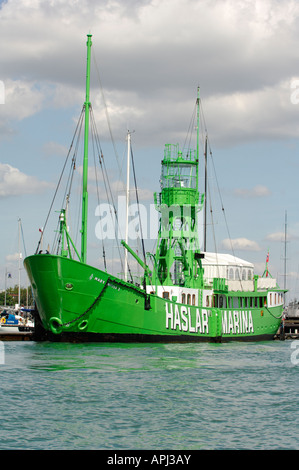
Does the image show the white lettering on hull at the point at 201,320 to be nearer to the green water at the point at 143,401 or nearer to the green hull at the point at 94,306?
the green hull at the point at 94,306

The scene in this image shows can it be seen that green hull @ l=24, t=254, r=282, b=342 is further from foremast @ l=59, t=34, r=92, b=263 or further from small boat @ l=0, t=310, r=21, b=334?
small boat @ l=0, t=310, r=21, b=334

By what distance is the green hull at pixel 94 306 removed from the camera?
1435 inches

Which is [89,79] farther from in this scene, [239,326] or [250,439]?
[250,439]

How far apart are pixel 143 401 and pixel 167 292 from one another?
23.1m

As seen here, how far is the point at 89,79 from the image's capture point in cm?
4222

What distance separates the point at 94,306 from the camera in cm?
3741

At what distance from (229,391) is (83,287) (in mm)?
14236

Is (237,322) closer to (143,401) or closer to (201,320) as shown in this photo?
(201,320)

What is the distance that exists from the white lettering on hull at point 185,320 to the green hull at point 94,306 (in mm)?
60

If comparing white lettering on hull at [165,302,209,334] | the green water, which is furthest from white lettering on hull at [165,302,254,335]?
the green water

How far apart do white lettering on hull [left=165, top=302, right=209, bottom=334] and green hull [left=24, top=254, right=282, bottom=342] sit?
2.4 inches

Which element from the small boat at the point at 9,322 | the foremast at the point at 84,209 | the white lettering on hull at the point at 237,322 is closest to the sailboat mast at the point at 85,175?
the foremast at the point at 84,209

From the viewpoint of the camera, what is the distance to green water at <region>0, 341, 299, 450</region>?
1706cm
